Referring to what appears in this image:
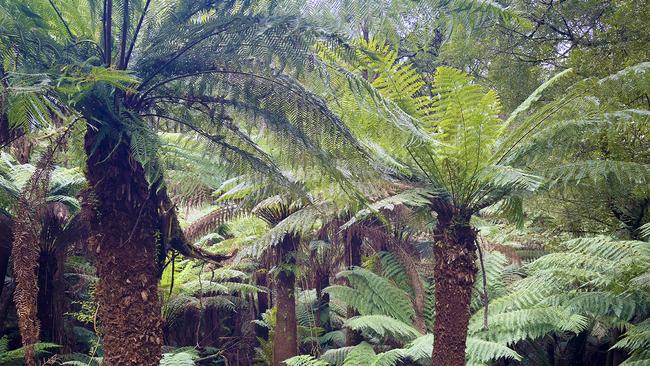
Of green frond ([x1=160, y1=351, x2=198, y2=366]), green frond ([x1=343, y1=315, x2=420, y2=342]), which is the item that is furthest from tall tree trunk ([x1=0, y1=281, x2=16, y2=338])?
green frond ([x1=343, y1=315, x2=420, y2=342])

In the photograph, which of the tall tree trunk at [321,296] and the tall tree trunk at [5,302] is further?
the tall tree trunk at [321,296]

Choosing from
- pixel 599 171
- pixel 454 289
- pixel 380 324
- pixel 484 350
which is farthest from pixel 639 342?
pixel 380 324

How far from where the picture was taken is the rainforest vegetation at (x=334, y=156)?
2.42 meters

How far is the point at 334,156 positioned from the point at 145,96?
38.0 inches

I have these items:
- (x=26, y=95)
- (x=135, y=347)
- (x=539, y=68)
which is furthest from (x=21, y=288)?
(x=539, y=68)

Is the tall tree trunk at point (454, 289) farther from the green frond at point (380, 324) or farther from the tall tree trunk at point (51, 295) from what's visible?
the tall tree trunk at point (51, 295)

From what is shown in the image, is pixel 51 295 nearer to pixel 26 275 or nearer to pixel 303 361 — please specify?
pixel 303 361

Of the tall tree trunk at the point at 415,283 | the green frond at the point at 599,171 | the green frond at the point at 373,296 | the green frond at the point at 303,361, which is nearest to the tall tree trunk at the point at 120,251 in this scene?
the green frond at the point at 303,361

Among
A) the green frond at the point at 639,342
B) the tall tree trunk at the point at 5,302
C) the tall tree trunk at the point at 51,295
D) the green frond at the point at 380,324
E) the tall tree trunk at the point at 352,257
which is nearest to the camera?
the green frond at the point at 639,342

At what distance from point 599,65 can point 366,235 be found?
2.73 meters

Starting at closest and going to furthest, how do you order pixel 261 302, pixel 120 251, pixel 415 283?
pixel 120 251
pixel 415 283
pixel 261 302

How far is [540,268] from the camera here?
5.15 meters

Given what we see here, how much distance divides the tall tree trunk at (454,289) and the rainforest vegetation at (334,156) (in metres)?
0.01

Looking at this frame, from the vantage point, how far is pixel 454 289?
350cm
